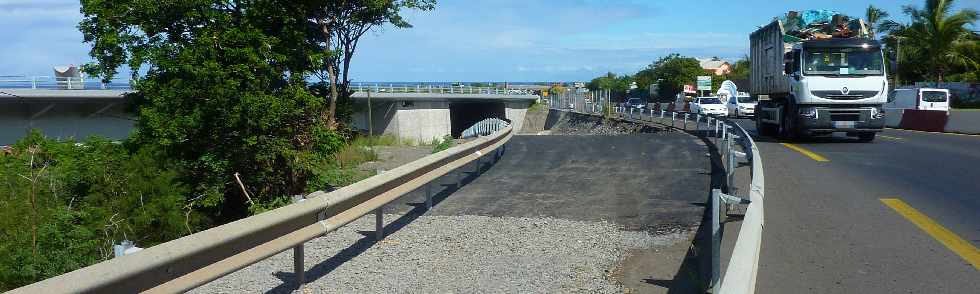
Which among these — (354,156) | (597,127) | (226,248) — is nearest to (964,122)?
(354,156)

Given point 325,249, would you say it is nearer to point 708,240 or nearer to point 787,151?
point 708,240

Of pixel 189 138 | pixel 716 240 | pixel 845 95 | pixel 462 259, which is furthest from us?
pixel 845 95

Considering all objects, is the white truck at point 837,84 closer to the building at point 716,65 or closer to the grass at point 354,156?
the grass at point 354,156

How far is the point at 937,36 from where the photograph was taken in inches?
2136

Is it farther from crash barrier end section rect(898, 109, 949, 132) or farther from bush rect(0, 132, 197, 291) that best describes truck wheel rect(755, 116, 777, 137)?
bush rect(0, 132, 197, 291)

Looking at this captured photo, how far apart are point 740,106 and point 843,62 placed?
27.2 meters

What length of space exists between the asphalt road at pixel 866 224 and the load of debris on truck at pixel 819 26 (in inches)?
236

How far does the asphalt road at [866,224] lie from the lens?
21.1 feet

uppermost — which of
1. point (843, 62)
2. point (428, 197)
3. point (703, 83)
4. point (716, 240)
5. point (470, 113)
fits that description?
point (843, 62)

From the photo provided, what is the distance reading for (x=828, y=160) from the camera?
16672mm

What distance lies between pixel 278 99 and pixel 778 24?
15305 mm

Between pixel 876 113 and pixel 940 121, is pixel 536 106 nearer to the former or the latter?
pixel 940 121

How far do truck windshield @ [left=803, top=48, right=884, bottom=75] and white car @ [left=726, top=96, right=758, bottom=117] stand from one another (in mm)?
25463

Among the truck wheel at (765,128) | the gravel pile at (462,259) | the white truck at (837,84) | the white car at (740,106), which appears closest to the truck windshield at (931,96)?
the white car at (740,106)
